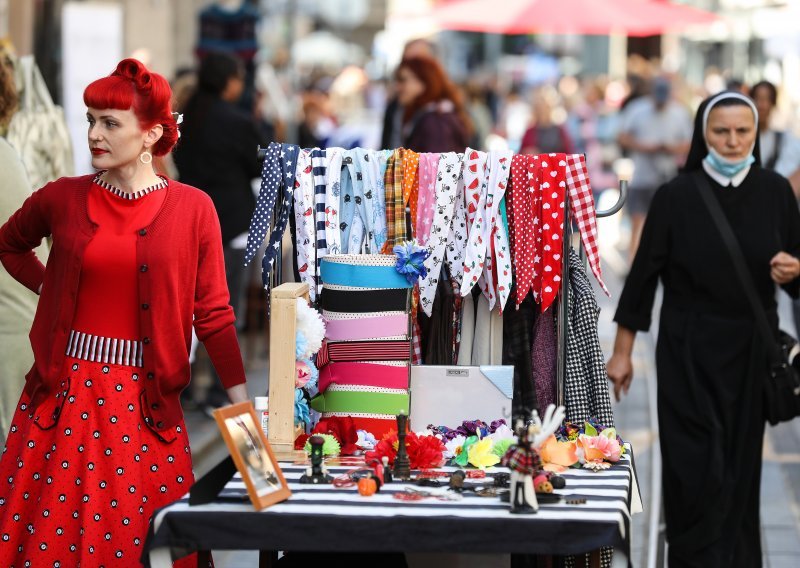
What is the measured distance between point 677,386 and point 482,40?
210 ft

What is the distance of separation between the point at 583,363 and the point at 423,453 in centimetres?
83

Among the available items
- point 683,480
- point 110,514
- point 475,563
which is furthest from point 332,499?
point 683,480

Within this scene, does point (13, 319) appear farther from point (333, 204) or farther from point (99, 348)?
point (333, 204)

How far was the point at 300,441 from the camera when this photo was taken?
14.3 feet

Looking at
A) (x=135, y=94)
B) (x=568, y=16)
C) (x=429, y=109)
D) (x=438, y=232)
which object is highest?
(x=568, y=16)

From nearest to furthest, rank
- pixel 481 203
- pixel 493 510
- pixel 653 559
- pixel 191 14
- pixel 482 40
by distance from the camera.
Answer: pixel 493 510 < pixel 481 203 < pixel 653 559 < pixel 191 14 < pixel 482 40

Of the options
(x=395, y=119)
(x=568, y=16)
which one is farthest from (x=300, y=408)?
(x=568, y=16)

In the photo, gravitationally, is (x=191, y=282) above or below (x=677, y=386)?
above

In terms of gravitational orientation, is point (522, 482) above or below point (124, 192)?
below

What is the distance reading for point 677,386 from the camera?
545cm

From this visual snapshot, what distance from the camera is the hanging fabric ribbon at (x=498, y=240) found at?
15.2 ft

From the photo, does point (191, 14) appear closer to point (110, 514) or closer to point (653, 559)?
point (653, 559)

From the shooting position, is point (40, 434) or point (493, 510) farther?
point (40, 434)

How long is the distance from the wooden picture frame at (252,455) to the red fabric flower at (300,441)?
17.6 inches
